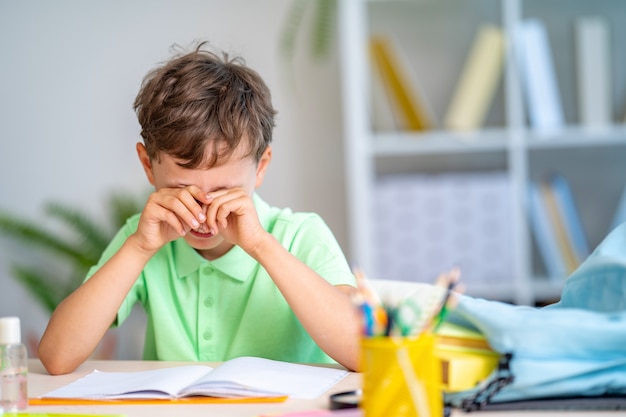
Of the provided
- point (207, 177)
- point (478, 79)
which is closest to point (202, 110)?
point (207, 177)

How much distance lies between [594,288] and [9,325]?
0.69m

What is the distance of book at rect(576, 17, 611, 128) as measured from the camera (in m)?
2.82

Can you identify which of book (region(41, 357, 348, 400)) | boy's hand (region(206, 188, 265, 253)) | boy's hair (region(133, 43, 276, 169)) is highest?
boy's hair (region(133, 43, 276, 169))

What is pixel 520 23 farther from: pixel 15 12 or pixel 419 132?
pixel 15 12

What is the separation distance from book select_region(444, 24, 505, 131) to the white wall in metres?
0.51

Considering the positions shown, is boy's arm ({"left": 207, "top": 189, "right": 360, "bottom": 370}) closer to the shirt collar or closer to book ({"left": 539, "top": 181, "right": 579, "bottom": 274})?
the shirt collar

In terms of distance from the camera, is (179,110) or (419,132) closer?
(179,110)

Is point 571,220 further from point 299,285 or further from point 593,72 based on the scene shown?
point 299,285

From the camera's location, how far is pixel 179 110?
1351 mm

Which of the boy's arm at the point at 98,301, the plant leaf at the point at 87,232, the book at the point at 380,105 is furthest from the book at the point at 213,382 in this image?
the plant leaf at the point at 87,232

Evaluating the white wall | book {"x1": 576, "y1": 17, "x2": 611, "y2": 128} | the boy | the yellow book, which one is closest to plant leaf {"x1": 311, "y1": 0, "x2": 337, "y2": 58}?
the white wall

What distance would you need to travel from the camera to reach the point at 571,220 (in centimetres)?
280

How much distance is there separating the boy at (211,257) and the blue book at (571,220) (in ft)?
5.04

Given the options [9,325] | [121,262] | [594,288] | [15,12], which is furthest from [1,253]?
[594,288]
